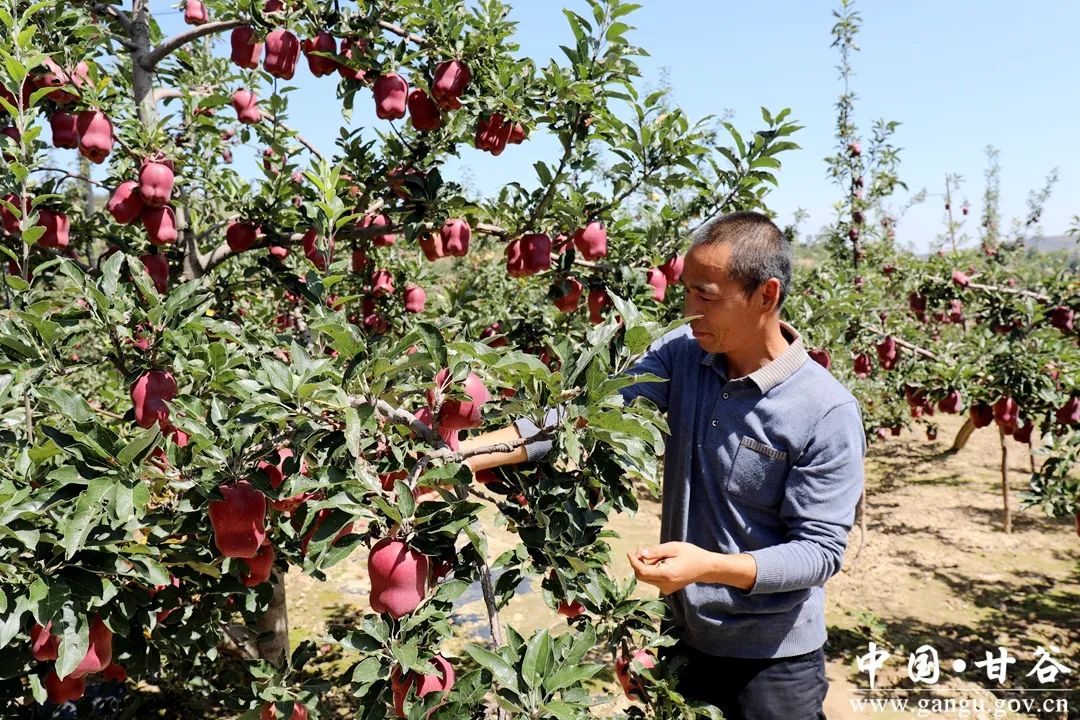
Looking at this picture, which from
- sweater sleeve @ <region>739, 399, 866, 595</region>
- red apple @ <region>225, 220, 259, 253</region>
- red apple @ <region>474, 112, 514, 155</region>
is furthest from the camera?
red apple @ <region>225, 220, 259, 253</region>

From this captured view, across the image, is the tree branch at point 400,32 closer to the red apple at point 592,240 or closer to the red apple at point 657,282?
the red apple at point 592,240

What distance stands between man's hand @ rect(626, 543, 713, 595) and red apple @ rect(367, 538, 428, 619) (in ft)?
1.26

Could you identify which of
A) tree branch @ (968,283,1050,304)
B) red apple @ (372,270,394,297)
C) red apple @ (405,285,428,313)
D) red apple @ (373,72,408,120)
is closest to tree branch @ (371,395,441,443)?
red apple @ (373,72,408,120)

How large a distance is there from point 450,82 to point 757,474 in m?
1.42

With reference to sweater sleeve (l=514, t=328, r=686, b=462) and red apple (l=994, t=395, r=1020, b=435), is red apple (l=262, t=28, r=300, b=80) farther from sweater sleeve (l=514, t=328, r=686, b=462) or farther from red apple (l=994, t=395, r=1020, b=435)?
red apple (l=994, t=395, r=1020, b=435)

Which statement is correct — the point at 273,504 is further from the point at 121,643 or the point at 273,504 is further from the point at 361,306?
the point at 361,306

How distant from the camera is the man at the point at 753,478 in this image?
1534 millimetres

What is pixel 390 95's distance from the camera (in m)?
2.16

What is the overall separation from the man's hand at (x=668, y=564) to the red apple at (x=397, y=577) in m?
0.38

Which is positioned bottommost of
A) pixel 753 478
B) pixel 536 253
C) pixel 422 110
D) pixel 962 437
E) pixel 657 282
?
pixel 962 437

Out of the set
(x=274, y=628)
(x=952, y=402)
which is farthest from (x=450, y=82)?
(x=952, y=402)

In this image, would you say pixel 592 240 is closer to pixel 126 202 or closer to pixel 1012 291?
pixel 126 202

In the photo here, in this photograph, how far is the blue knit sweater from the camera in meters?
1.53

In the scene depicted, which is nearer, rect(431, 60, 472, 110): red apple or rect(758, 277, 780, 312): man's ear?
rect(758, 277, 780, 312): man's ear
